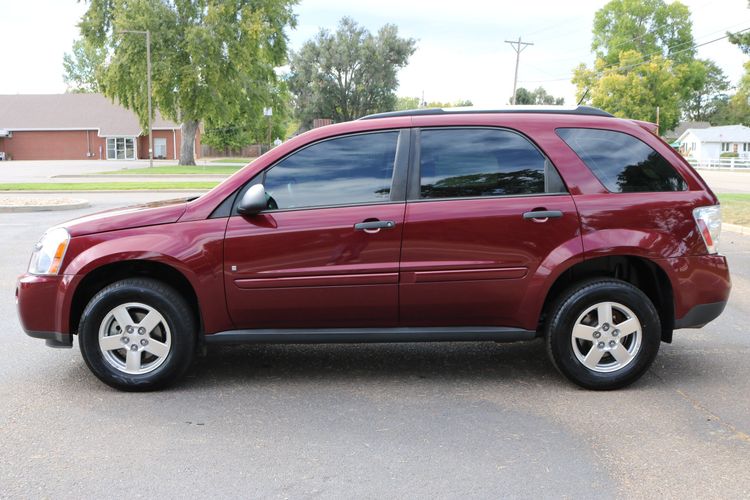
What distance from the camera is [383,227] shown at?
4699 mm

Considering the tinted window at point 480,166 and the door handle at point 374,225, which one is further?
the tinted window at point 480,166

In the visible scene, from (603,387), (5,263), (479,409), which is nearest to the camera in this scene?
(479,409)

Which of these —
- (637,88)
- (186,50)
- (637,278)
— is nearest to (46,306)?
(637,278)

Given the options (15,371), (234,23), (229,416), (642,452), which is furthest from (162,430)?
(234,23)

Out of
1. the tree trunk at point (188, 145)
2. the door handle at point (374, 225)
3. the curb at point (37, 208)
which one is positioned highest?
the tree trunk at point (188, 145)

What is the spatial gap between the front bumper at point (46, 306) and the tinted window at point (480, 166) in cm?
243

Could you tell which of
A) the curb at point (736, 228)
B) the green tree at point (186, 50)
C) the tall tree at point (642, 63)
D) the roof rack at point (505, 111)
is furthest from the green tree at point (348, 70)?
the roof rack at point (505, 111)

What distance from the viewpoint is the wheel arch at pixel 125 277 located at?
4.88 meters

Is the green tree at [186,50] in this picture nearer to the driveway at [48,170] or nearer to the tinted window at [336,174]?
the driveway at [48,170]

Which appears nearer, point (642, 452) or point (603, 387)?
point (642, 452)

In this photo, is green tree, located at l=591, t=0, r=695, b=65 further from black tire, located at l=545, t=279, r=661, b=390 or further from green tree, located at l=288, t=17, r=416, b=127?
black tire, located at l=545, t=279, r=661, b=390

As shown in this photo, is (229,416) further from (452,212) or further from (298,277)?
(452,212)

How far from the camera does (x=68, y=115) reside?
71.6 meters

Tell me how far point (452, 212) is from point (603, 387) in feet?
4.96
